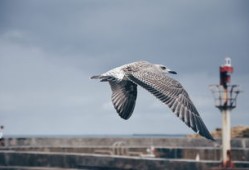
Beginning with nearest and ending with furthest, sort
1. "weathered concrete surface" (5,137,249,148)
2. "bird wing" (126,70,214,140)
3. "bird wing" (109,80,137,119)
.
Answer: "bird wing" (126,70,214,140)
"bird wing" (109,80,137,119)
"weathered concrete surface" (5,137,249,148)

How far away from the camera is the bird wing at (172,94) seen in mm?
14266

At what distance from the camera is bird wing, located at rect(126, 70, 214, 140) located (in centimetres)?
1427

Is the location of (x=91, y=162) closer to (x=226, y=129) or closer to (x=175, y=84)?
(x=226, y=129)

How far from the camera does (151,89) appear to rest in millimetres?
14602

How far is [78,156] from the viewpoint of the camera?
73.1ft

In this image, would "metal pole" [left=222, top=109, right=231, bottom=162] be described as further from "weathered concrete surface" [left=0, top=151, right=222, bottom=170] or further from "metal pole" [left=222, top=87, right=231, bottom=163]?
"weathered concrete surface" [left=0, top=151, right=222, bottom=170]

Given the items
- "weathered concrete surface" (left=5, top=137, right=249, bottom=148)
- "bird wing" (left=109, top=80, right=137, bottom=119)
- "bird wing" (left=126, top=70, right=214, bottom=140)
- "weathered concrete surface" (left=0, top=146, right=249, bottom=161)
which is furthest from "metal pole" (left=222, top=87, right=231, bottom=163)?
"weathered concrete surface" (left=5, top=137, right=249, bottom=148)

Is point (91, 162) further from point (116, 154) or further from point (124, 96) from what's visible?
point (116, 154)

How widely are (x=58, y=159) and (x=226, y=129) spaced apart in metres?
5.76

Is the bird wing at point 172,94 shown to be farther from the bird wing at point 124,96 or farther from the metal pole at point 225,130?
the metal pole at point 225,130

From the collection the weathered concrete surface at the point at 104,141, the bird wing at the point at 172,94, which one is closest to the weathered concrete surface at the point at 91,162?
the bird wing at the point at 172,94

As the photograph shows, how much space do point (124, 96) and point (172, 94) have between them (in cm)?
192

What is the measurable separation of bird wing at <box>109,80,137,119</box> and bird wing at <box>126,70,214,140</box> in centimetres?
114

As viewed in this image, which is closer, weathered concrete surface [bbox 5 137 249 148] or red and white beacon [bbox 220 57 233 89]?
red and white beacon [bbox 220 57 233 89]
